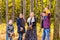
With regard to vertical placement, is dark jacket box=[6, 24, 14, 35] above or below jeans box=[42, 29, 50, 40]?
above

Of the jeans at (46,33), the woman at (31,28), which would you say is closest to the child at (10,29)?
the woman at (31,28)

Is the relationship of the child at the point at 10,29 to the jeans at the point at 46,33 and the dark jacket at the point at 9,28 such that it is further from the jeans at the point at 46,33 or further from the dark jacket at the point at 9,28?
the jeans at the point at 46,33

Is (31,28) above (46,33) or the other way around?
above

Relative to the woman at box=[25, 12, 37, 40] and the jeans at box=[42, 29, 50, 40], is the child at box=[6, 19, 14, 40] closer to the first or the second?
the woman at box=[25, 12, 37, 40]

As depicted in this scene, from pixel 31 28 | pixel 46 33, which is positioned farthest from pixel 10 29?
pixel 46 33

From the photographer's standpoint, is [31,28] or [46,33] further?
[46,33]

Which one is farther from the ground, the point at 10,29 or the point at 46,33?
the point at 10,29

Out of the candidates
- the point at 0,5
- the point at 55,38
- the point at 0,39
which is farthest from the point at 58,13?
the point at 0,5

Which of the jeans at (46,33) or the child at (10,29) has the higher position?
the child at (10,29)

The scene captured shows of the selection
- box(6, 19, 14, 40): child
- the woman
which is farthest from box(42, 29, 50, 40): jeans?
box(6, 19, 14, 40): child

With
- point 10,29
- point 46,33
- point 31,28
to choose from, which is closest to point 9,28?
point 10,29

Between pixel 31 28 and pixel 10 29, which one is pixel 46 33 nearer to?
pixel 31 28

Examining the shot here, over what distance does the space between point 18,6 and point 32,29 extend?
11967mm

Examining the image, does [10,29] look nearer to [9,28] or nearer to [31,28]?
[9,28]
